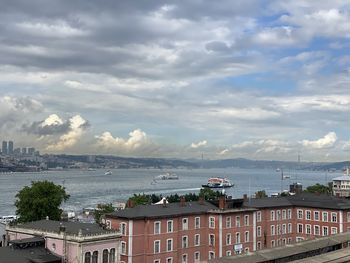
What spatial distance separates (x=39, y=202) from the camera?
74.2 metres

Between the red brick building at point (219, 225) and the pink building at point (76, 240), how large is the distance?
9078 mm

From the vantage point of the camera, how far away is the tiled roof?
60.6m

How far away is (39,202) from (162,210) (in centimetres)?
2082

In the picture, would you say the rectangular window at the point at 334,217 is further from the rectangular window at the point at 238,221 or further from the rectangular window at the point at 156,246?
the rectangular window at the point at 156,246

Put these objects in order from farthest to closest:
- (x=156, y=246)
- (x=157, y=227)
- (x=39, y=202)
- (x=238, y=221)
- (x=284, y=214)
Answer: (x=284, y=214) < (x=39, y=202) < (x=238, y=221) < (x=157, y=227) < (x=156, y=246)

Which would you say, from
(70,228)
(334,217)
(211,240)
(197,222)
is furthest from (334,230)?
(70,228)

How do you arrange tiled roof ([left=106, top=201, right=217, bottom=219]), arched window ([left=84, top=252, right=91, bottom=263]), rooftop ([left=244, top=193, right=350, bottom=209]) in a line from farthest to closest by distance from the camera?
rooftop ([left=244, top=193, right=350, bottom=209]) → tiled roof ([left=106, top=201, right=217, bottom=219]) → arched window ([left=84, top=252, right=91, bottom=263])

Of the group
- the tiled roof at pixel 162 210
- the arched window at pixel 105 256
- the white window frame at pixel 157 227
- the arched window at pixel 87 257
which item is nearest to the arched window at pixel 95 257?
the arched window at pixel 87 257

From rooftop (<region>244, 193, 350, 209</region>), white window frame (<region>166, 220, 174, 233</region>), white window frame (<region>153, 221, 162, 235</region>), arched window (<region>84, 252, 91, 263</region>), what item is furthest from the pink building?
rooftop (<region>244, 193, 350, 209</region>)

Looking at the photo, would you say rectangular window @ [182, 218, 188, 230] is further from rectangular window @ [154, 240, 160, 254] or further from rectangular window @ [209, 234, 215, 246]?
rectangular window @ [154, 240, 160, 254]

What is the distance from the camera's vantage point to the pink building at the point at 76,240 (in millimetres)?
46969

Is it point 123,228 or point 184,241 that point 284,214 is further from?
point 123,228

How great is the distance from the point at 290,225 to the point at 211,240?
19540mm

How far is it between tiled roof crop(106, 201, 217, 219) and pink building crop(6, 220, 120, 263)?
344 inches
